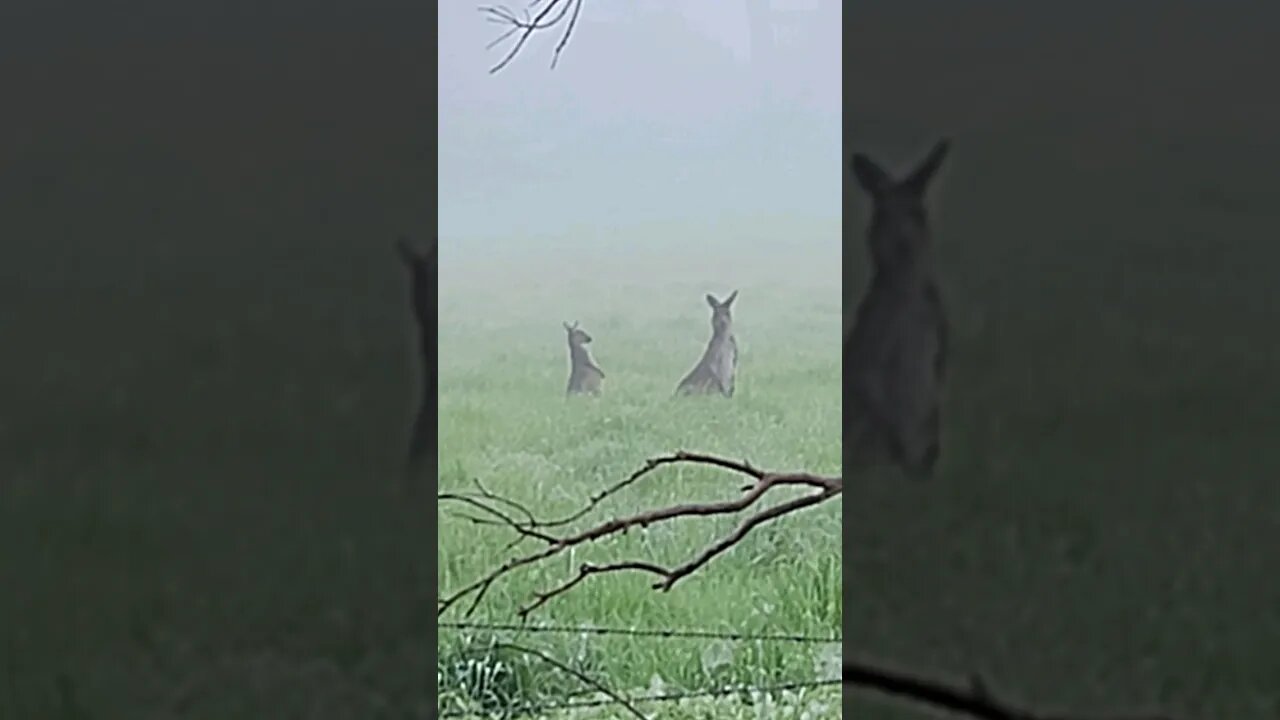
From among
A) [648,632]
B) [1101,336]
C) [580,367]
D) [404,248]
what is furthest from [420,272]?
[1101,336]

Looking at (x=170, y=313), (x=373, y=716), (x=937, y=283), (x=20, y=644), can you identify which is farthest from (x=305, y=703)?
(x=937, y=283)

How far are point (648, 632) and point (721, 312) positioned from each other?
35cm

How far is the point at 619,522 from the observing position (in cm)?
150

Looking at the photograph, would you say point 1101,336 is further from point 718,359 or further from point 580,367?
point 580,367

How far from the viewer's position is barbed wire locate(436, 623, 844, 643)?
1487mm

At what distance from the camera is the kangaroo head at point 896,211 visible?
136cm

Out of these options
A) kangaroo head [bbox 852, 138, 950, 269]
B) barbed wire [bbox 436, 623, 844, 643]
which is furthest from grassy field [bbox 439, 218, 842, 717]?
kangaroo head [bbox 852, 138, 950, 269]

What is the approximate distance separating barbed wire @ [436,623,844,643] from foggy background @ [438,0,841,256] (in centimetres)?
41

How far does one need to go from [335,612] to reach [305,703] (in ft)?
0.33

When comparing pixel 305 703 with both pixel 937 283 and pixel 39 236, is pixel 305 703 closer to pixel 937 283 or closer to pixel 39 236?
pixel 39 236

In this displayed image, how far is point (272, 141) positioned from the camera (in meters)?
1.41

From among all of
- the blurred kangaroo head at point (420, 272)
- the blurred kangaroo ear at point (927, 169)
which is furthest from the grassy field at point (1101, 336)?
the blurred kangaroo head at point (420, 272)

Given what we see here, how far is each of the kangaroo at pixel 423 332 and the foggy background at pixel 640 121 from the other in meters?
0.09

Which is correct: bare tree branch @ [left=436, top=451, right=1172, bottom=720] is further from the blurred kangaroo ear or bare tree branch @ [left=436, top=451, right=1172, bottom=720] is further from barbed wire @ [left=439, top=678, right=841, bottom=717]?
the blurred kangaroo ear
